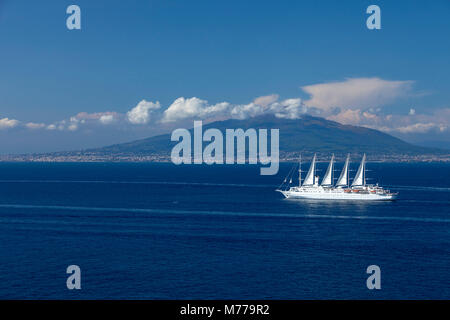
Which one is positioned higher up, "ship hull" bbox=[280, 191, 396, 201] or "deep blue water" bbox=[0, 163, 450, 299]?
"ship hull" bbox=[280, 191, 396, 201]

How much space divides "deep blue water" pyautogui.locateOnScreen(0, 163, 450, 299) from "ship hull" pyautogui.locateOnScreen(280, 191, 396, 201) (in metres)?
14.9

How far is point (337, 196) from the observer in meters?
150

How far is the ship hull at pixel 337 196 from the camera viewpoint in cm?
14475

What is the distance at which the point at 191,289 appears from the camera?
53.7m

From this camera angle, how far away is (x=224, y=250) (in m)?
73.0

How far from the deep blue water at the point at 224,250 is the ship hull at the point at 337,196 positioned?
49.0ft

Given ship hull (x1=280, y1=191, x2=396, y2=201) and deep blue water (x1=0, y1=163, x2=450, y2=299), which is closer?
deep blue water (x1=0, y1=163, x2=450, y2=299)

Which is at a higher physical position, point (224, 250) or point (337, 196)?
point (337, 196)

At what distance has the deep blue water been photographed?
5422cm

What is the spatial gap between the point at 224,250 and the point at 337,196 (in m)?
84.4

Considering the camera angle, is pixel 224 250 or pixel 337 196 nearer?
pixel 224 250

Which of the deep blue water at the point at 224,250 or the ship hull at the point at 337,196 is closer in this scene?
the deep blue water at the point at 224,250
